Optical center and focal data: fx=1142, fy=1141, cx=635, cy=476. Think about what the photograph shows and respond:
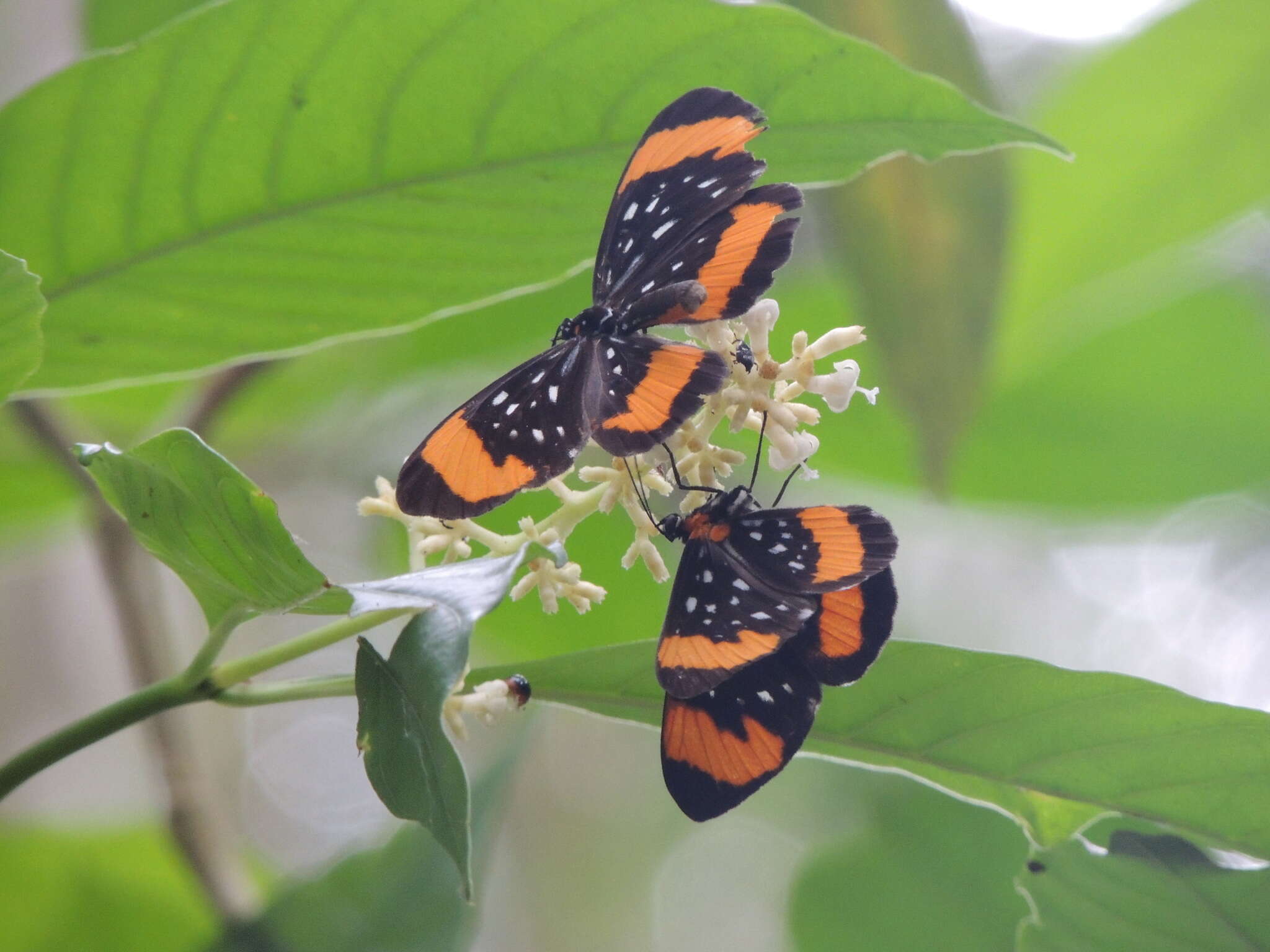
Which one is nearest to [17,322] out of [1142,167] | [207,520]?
[207,520]

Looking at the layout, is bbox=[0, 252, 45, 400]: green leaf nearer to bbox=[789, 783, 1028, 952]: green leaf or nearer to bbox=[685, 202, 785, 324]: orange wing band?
bbox=[685, 202, 785, 324]: orange wing band

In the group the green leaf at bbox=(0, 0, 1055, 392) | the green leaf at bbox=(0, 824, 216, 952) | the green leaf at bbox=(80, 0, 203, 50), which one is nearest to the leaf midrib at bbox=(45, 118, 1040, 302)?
the green leaf at bbox=(0, 0, 1055, 392)

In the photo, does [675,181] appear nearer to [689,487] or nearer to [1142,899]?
[689,487]

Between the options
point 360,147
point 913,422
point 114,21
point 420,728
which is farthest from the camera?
point 114,21

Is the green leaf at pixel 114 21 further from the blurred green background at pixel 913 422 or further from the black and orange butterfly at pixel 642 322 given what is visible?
the black and orange butterfly at pixel 642 322

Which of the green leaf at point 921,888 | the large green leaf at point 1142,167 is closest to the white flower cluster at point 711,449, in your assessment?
the green leaf at point 921,888

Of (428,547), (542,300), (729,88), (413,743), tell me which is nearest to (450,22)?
(729,88)
